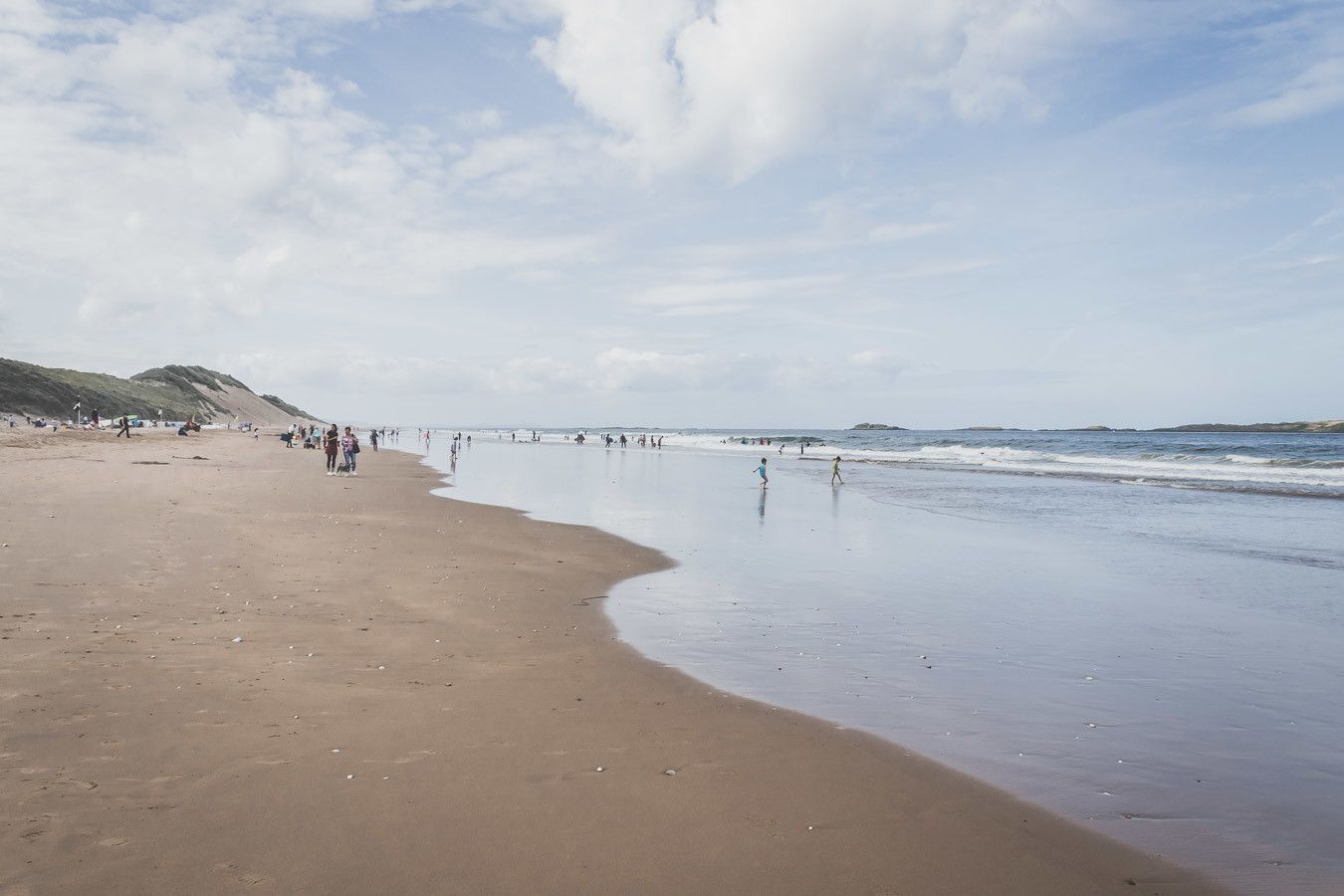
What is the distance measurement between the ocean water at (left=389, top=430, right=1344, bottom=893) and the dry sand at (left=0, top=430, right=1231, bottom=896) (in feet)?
2.26

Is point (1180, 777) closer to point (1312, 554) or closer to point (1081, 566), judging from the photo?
point (1081, 566)

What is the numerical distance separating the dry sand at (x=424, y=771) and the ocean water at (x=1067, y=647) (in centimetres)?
69

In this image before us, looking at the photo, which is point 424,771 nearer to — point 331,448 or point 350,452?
point 350,452

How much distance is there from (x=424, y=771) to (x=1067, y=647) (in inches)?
319

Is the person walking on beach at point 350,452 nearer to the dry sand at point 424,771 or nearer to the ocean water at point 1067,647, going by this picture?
the ocean water at point 1067,647

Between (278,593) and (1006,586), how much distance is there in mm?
12049

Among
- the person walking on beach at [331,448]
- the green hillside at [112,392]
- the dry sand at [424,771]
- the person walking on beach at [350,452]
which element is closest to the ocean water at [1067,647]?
the dry sand at [424,771]

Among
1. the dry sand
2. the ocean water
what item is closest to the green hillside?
the ocean water

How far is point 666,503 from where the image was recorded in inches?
1076

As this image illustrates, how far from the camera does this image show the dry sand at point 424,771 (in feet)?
14.0

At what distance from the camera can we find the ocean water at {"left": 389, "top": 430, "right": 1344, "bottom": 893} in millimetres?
5488

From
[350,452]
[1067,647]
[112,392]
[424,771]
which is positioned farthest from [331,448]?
[112,392]

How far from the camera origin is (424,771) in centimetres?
536

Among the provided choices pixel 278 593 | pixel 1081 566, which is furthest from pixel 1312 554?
pixel 278 593
